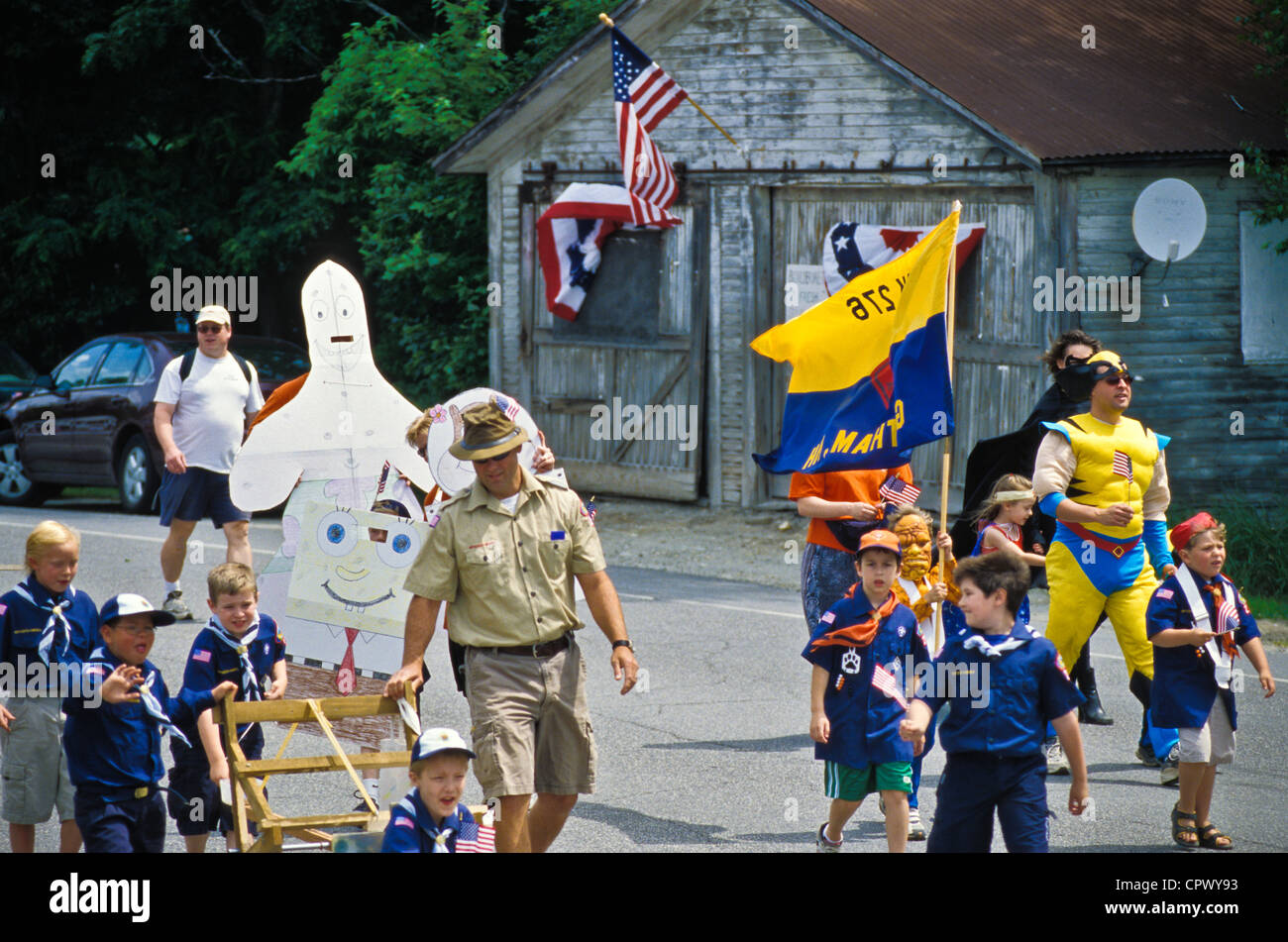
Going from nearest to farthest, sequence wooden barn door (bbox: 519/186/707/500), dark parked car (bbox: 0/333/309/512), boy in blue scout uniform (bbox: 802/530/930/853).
→ boy in blue scout uniform (bbox: 802/530/930/853) < dark parked car (bbox: 0/333/309/512) < wooden barn door (bbox: 519/186/707/500)

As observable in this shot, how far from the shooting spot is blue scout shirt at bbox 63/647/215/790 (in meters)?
5.52

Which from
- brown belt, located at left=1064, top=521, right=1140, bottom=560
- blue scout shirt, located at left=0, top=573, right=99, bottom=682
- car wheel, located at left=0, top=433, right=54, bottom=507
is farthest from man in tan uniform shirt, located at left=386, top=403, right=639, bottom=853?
car wheel, located at left=0, top=433, right=54, bottom=507

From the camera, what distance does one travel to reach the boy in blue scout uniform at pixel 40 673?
5.94 m

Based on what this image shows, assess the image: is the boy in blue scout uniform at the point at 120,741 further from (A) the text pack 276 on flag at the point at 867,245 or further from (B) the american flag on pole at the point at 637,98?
(B) the american flag on pole at the point at 637,98

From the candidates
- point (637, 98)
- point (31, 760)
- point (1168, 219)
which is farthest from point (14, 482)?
point (31, 760)

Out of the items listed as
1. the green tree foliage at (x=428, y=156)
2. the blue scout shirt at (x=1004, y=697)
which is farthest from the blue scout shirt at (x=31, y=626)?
the green tree foliage at (x=428, y=156)

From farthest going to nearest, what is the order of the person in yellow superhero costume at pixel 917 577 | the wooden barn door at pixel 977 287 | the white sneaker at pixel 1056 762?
1. the wooden barn door at pixel 977 287
2. the white sneaker at pixel 1056 762
3. the person in yellow superhero costume at pixel 917 577

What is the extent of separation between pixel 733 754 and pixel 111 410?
1022cm

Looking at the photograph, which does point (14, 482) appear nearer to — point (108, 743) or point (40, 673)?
point (40, 673)

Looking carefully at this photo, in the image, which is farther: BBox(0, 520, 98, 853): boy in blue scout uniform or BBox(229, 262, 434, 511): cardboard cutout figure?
BBox(229, 262, 434, 511): cardboard cutout figure

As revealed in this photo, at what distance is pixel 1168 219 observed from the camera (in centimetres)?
1370

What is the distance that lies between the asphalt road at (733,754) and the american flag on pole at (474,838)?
1658 millimetres

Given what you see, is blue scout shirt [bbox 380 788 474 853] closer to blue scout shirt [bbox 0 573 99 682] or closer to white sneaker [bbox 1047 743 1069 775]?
blue scout shirt [bbox 0 573 99 682]

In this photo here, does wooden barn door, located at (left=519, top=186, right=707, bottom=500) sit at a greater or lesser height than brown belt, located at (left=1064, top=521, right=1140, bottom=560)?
greater
